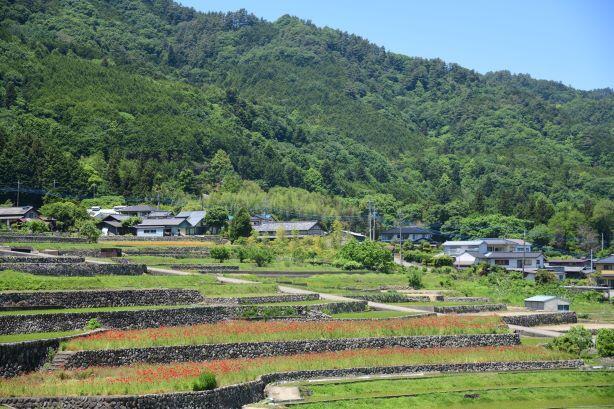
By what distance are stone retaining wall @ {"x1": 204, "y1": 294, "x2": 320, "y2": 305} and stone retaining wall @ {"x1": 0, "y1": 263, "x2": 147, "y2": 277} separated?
5413mm

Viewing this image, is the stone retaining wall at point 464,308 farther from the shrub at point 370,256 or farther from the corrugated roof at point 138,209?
the corrugated roof at point 138,209

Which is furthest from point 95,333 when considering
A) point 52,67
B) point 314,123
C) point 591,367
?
point 314,123

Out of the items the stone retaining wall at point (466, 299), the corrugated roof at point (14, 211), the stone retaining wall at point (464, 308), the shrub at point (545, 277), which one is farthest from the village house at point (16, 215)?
the shrub at point (545, 277)

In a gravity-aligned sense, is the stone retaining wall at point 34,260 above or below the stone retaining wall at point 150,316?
above

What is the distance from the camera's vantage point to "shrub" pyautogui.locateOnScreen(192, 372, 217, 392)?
26.5 metres

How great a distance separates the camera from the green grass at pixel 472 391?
96.4 ft

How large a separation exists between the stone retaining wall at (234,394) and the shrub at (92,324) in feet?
23.1

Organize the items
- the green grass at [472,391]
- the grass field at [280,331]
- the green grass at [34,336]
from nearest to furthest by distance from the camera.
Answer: the green grass at [472,391], the green grass at [34,336], the grass field at [280,331]

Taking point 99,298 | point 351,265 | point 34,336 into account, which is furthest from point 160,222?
point 34,336

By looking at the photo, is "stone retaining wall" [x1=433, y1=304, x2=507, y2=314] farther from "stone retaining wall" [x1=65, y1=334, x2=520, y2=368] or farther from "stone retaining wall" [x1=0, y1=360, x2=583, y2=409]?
"stone retaining wall" [x1=0, y1=360, x2=583, y2=409]

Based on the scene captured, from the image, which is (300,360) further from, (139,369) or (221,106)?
(221,106)

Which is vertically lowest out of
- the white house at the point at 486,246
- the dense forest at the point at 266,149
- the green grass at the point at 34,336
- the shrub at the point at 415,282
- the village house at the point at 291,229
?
the shrub at the point at 415,282

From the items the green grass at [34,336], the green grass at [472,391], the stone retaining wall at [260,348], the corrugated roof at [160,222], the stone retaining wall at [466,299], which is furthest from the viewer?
the corrugated roof at [160,222]

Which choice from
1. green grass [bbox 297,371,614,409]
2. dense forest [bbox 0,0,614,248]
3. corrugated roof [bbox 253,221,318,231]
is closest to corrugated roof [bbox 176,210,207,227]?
corrugated roof [bbox 253,221,318,231]
